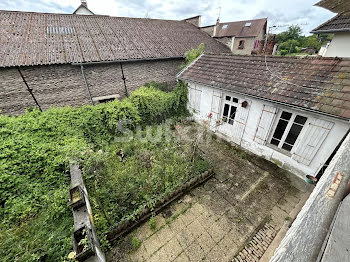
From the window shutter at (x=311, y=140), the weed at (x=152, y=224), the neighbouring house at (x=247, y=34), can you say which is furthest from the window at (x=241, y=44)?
the weed at (x=152, y=224)

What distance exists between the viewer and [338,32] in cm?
761

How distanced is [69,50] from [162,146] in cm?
952

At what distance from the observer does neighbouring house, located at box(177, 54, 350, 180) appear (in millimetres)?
4758

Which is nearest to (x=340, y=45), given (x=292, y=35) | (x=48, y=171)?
(x=48, y=171)

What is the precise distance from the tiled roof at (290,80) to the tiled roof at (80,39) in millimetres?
6438

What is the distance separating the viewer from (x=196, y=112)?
952 cm

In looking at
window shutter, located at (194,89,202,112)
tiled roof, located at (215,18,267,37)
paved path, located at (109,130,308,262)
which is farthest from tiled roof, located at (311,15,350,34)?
tiled roof, located at (215,18,267,37)

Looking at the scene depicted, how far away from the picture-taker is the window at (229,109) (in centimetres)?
727

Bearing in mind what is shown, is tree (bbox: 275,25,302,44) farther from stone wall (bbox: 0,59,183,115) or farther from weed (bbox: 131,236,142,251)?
weed (bbox: 131,236,142,251)

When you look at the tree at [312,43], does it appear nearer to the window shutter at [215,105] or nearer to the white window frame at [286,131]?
the window shutter at [215,105]

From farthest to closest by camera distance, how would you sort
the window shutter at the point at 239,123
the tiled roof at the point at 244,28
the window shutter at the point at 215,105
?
1. the tiled roof at the point at 244,28
2. the window shutter at the point at 215,105
3. the window shutter at the point at 239,123

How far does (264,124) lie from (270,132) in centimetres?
42

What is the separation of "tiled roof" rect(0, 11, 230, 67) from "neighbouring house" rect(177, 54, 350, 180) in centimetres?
671

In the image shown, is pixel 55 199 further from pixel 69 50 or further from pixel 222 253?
pixel 69 50
